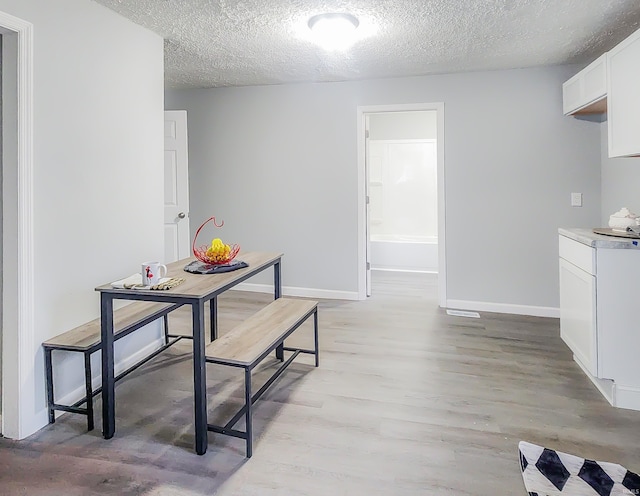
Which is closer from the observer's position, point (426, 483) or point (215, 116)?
point (426, 483)

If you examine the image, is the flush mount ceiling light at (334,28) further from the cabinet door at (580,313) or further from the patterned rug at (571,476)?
the patterned rug at (571,476)

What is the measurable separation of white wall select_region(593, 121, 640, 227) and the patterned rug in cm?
218

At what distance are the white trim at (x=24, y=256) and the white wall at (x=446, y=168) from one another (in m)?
2.93

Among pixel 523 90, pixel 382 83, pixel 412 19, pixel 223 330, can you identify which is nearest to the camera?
pixel 412 19

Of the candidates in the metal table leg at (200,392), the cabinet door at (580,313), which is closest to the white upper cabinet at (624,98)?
the cabinet door at (580,313)

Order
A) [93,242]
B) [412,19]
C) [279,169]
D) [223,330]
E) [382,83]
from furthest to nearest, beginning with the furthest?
[279,169] < [382,83] < [223,330] < [412,19] < [93,242]

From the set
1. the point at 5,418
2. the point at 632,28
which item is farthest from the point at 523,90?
the point at 5,418

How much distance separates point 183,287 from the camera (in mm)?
1990

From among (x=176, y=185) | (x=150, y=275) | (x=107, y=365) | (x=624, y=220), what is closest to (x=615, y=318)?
(x=624, y=220)

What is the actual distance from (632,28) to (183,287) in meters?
3.43

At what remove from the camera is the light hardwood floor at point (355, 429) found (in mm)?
1769

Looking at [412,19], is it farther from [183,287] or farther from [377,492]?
[377,492]

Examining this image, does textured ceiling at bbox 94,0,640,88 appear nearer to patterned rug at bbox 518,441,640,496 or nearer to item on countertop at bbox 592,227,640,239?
item on countertop at bbox 592,227,640,239

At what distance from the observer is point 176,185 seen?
169 inches
